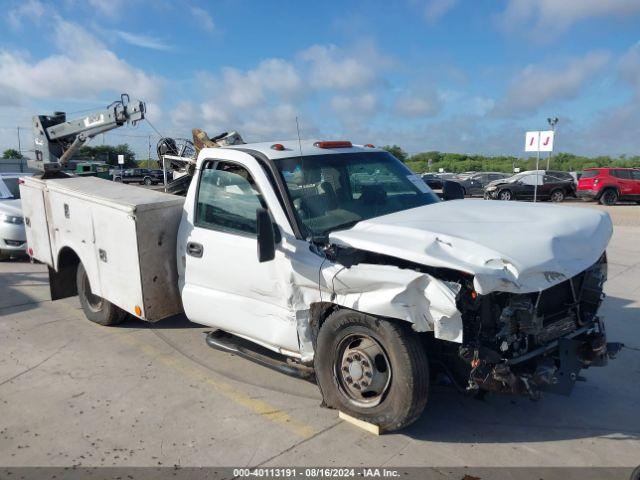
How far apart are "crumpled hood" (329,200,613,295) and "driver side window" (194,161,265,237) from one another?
37.8 inches

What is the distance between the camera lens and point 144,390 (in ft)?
15.3

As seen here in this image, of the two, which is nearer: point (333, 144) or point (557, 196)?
point (333, 144)

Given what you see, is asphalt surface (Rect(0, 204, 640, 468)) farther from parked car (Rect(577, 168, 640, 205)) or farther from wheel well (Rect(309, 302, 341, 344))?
parked car (Rect(577, 168, 640, 205))

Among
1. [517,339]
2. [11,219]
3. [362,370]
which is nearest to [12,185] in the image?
[11,219]

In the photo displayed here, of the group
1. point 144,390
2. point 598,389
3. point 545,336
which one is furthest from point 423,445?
point 144,390

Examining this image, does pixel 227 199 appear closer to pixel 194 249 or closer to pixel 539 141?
pixel 194 249

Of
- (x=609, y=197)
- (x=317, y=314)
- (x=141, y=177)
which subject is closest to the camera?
(x=317, y=314)

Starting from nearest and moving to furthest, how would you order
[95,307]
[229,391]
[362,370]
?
1. [362,370]
2. [229,391]
3. [95,307]

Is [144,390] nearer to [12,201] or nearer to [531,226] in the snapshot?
[531,226]

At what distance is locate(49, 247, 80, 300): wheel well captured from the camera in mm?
6422

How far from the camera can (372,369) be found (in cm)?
373

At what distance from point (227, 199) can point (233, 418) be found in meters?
1.79

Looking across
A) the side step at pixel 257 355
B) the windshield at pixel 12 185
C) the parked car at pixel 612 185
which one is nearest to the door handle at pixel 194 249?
the side step at pixel 257 355

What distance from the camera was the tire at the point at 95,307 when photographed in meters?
6.12
